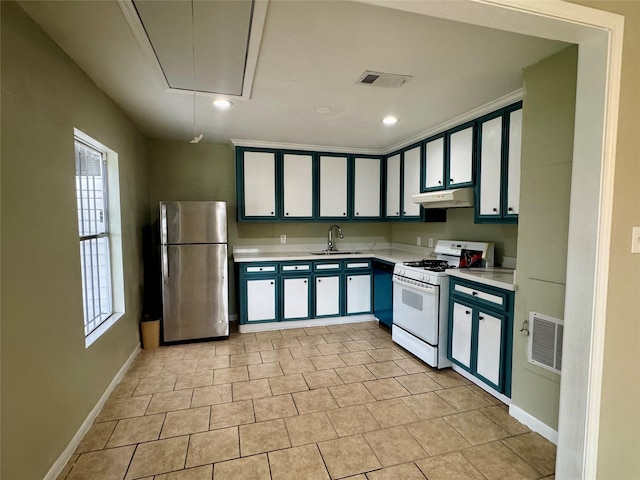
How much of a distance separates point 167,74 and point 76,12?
0.67 metres

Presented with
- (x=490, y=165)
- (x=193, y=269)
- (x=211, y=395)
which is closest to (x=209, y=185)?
(x=193, y=269)

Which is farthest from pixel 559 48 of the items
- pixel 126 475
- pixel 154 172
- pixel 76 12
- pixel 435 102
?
pixel 154 172

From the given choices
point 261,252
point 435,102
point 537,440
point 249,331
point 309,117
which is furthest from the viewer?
point 261,252

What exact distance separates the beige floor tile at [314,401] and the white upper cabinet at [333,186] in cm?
243

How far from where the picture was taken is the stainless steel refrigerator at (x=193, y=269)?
361 cm

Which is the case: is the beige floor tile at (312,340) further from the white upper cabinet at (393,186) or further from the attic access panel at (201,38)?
the attic access panel at (201,38)

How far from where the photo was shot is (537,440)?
2.10 meters

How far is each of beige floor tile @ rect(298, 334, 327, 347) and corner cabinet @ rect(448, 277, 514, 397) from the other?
1.39 m

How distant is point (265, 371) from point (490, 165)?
2680 mm

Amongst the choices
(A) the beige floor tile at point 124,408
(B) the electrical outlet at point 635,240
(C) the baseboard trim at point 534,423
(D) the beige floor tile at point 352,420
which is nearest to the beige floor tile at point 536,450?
(C) the baseboard trim at point 534,423

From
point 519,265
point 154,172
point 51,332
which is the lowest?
point 51,332

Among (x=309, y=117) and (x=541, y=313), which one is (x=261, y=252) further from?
(x=541, y=313)

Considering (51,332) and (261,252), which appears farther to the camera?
(261,252)

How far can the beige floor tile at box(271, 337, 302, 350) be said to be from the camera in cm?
367
